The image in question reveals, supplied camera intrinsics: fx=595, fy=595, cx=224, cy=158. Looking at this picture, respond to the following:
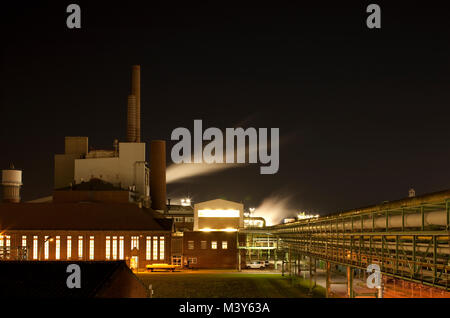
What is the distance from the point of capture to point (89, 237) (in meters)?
71.1

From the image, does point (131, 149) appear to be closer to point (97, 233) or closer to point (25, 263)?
point (97, 233)

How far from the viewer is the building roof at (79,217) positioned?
71625mm

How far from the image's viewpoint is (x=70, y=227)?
71.7m

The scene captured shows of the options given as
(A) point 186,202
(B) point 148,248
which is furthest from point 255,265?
(A) point 186,202

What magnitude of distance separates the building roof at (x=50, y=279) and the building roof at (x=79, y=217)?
137ft

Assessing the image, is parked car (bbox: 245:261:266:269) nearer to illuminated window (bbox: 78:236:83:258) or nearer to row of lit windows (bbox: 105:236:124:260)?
row of lit windows (bbox: 105:236:124:260)

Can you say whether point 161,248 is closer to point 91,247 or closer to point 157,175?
point 91,247

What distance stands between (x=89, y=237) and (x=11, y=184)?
87.3 ft

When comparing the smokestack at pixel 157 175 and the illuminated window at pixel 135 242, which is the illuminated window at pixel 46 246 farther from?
the smokestack at pixel 157 175

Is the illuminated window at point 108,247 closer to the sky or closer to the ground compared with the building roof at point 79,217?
closer to the ground

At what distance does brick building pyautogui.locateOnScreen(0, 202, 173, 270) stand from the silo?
720 inches

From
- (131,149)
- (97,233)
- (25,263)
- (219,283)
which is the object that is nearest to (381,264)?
(25,263)

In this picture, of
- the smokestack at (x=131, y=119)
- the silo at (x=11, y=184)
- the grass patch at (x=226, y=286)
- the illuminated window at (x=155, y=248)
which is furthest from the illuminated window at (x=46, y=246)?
the smokestack at (x=131, y=119)

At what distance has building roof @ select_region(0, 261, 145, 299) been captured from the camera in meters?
27.1
